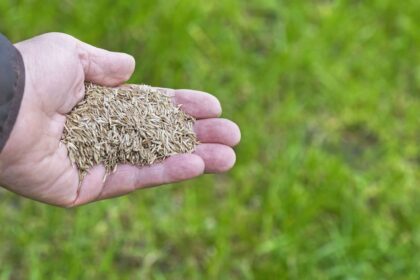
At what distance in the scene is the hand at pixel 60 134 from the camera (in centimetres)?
218

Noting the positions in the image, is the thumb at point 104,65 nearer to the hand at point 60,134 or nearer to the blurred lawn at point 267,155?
the hand at point 60,134

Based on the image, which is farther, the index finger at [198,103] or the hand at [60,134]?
the index finger at [198,103]

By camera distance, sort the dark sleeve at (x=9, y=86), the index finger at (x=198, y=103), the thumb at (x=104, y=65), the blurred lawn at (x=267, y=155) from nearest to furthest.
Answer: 1. the dark sleeve at (x=9, y=86)
2. the thumb at (x=104, y=65)
3. the index finger at (x=198, y=103)
4. the blurred lawn at (x=267, y=155)

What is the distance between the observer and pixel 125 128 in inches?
103

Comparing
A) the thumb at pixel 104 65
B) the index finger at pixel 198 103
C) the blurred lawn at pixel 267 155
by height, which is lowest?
the blurred lawn at pixel 267 155

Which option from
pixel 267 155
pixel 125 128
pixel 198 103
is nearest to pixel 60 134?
pixel 125 128

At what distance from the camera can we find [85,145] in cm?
245

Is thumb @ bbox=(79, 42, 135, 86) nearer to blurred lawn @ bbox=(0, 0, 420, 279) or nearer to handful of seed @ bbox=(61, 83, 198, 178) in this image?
handful of seed @ bbox=(61, 83, 198, 178)

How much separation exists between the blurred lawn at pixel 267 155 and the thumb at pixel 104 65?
0.73m

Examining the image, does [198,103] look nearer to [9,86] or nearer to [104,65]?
[104,65]

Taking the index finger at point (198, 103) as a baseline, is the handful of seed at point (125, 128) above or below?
below

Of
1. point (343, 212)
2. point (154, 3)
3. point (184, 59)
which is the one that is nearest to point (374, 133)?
point (343, 212)

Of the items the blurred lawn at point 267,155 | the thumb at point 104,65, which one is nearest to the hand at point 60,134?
the thumb at point 104,65

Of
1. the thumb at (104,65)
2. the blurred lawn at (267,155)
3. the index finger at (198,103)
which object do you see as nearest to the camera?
the thumb at (104,65)
